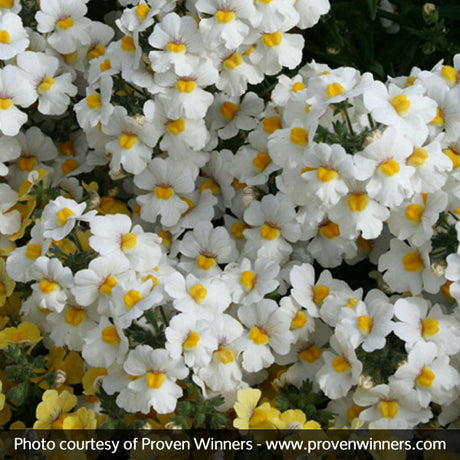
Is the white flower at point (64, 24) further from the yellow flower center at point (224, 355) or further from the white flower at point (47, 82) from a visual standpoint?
the yellow flower center at point (224, 355)

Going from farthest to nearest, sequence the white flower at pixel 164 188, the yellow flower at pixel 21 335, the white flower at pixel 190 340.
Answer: the white flower at pixel 164 188, the yellow flower at pixel 21 335, the white flower at pixel 190 340

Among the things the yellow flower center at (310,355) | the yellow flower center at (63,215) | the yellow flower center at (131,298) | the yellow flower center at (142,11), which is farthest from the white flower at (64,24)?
the yellow flower center at (310,355)

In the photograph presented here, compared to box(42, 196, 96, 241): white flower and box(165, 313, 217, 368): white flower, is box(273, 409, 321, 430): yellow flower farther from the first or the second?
box(42, 196, 96, 241): white flower

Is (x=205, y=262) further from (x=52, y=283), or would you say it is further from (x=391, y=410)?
(x=391, y=410)

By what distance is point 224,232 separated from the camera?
74.1 inches

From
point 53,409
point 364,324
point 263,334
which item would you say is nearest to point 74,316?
point 53,409

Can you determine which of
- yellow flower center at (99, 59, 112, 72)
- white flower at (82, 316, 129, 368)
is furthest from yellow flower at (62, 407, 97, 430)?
yellow flower center at (99, 59, 112, 72)

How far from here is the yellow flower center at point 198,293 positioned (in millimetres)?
1682

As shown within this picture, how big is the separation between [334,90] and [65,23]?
0.72m

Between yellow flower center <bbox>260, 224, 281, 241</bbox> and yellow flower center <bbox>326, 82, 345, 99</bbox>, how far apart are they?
33 centimetres

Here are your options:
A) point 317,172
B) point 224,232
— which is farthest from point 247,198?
point 317,172

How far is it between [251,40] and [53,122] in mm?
A: 648

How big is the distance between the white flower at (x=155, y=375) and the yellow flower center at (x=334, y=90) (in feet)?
1.95

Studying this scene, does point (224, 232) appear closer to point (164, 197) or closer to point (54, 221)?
point (164, 197)
